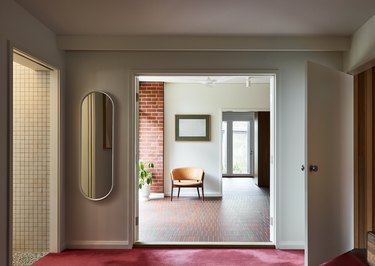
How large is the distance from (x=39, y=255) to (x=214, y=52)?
2.77 m

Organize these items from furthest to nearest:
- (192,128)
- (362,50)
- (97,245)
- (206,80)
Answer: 1. (192,128)
2. (206,80)
3. (97,245)
4. (362,50)

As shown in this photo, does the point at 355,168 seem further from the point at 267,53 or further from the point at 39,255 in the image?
the point at 39,255

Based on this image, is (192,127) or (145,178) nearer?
(145,178)

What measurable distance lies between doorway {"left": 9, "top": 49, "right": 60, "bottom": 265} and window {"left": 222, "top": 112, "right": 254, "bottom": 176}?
8.03 m

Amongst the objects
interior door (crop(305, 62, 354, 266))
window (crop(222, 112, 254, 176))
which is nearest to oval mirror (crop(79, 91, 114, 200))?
interior door (crop(305, 62, 354, 266))

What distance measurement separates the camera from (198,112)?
7184 millimetres

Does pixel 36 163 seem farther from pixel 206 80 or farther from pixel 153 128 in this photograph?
pixel 206 80

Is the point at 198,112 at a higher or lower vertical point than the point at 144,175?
higher

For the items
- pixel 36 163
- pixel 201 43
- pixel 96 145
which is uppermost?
pixel 201 43

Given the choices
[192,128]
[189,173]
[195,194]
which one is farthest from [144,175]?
[192,128]

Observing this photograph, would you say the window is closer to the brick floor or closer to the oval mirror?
the brick floor

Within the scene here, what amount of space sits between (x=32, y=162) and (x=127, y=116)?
42.6 inches

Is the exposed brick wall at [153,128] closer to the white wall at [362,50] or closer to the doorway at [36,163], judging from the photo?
the doorway at [36,163]

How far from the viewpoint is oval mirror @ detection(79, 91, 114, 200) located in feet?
12.3
